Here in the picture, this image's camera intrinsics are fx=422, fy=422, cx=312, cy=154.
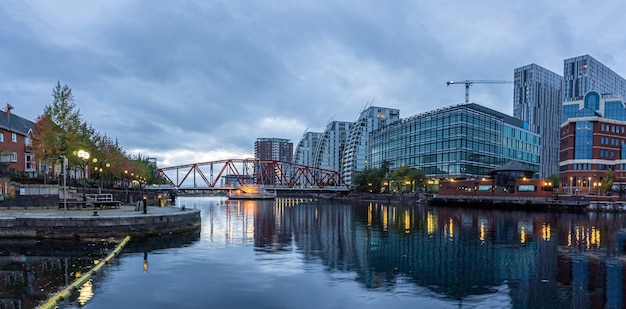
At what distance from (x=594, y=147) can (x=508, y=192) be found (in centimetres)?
3329

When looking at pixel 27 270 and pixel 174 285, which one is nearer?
pixel 174 285

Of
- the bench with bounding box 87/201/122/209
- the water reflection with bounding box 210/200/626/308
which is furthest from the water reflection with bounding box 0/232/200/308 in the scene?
the bench with bounding box 87/201/122/209

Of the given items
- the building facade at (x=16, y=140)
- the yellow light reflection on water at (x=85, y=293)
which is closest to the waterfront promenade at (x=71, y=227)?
the yellow light reflection on water at (x=85, y=293)

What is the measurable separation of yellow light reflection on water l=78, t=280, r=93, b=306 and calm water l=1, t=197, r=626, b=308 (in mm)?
42

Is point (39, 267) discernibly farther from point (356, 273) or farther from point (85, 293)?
point (356, 273)

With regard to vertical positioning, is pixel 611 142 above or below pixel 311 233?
above

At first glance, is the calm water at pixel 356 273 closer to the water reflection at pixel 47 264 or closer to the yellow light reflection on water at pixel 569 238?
the water reflection at pixel 47 264

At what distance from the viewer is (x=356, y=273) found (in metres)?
23.9

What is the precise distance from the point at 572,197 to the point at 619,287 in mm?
90400

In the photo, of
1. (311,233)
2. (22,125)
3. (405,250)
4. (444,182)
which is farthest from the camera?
(444,182)

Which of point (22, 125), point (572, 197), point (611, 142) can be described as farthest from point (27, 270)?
point (611, 142)

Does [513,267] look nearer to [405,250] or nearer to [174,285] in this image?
[405,250]

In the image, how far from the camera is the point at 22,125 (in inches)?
3211

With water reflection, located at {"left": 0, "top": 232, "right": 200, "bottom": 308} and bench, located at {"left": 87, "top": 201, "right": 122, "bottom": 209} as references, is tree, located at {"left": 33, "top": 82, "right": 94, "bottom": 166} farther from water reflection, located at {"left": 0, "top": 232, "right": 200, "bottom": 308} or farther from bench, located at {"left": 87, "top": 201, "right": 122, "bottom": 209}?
water reflection, located at {"left": 0, "top": 232, "right": 200, "bottom": 308}
